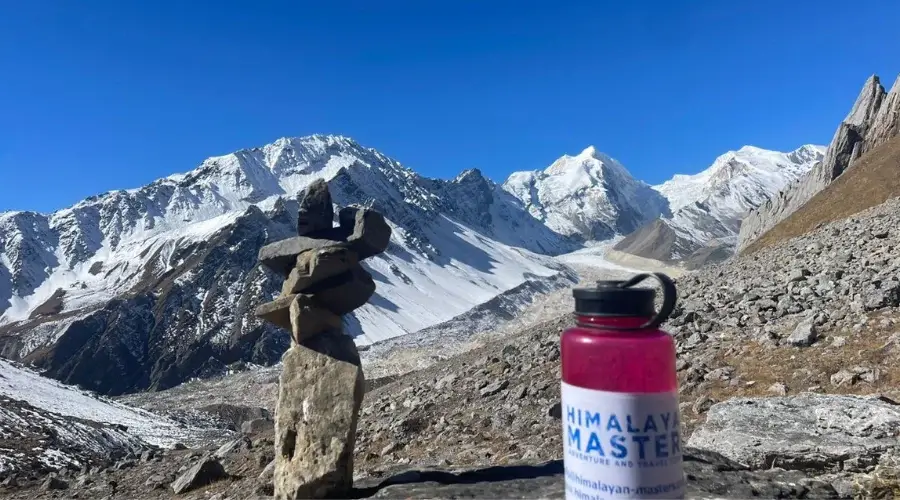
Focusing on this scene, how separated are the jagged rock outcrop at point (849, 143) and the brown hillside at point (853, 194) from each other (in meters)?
6.48

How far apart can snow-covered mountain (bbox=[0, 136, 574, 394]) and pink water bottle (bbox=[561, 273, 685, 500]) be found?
9041 centimetres

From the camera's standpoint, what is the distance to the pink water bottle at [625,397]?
287 centimetres

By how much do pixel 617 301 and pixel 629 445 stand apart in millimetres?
695

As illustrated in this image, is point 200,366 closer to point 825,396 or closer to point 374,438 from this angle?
point 374,438

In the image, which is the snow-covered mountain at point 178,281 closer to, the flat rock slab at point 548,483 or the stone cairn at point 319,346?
the stone cairn at point 319,346

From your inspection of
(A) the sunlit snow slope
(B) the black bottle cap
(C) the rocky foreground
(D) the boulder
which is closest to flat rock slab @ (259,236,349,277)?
(C) the rocky foreground

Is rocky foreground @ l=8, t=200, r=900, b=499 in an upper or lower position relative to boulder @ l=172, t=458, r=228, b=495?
upper

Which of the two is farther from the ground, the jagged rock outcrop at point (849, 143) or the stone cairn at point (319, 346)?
the jagged rock outcrop at point (849, 143)

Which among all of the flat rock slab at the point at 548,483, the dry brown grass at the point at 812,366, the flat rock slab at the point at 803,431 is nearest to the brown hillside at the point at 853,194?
the dry brown grass at the point at 812,366

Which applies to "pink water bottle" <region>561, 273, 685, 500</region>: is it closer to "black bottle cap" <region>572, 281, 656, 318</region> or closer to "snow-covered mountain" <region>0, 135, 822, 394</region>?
"black bottle cap" <region>572, 281, 656, 318</region>

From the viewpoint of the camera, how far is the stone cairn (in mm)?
6328

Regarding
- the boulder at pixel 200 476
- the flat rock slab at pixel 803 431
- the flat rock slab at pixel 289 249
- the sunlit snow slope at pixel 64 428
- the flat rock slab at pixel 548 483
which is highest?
the flat rock slab at pixel 289 249

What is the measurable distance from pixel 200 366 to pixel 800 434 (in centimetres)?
10483

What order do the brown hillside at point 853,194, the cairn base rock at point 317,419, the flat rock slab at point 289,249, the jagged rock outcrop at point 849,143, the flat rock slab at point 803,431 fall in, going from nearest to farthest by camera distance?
the cairn base rock at point 317,419 → the flat rock slab at point 803,431 → the flat rock slab at point 289,249 → the brown hillside at point 853,194 → the jagged rock outcrop at point 849,143
